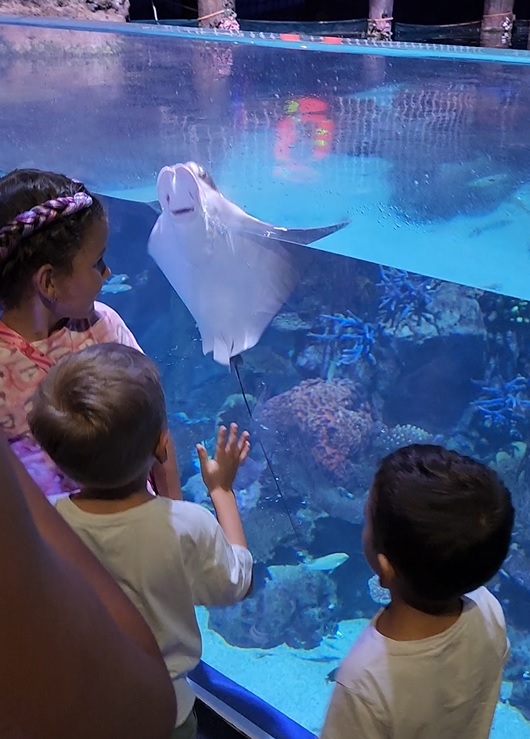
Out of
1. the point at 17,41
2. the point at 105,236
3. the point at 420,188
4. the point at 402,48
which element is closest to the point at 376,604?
the point at 420,188

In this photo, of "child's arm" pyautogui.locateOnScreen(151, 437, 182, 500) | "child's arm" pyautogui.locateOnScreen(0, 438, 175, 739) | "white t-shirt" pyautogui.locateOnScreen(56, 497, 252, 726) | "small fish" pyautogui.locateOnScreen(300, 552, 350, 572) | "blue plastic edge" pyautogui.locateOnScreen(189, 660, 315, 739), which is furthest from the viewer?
"small fish" pyautogui.locateOnScreen(300, 552, 350, 572)

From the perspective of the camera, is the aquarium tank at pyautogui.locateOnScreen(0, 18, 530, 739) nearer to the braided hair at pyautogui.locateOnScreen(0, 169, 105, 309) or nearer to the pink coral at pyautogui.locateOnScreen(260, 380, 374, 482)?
the pink coral at pyautogui.locateOnScreen(260, 380, 374, 482)

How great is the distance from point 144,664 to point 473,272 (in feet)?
3.46

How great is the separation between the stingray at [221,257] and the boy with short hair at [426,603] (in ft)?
2.61

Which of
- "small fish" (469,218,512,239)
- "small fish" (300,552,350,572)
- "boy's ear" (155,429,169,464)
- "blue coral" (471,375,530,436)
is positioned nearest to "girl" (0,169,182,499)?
"boy's ear" (155,429,169,464)

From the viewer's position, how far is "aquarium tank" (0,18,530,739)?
1.46 metres

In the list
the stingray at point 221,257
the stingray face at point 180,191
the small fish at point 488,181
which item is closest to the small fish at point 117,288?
the stingray at point 221,257

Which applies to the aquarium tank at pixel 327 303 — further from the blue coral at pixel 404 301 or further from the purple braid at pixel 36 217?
the purple braid at pixel 36 217

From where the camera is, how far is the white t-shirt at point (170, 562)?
856mm

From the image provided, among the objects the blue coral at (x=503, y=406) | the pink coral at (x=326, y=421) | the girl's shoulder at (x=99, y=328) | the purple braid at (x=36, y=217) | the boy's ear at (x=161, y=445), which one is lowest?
the pink coral at (x=326, y=421)

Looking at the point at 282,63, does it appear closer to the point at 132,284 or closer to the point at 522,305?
the point at 132,284

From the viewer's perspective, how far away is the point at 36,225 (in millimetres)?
1024

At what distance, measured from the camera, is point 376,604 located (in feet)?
5.94

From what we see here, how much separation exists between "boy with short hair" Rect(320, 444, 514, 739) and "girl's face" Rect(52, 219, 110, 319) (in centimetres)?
60
